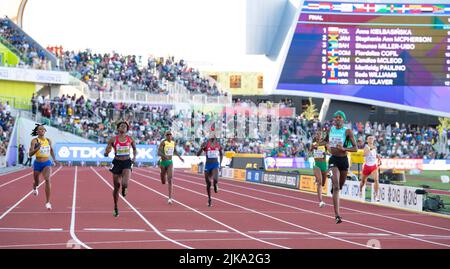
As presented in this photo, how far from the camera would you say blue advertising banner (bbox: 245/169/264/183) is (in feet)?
134

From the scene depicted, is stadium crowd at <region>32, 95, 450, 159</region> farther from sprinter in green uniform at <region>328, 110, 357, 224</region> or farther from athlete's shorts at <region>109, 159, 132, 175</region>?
sprinter in green uniform at <region>328, 110, 357, 224</region>

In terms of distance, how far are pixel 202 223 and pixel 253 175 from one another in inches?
909

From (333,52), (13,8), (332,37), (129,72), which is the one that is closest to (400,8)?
(332,37)

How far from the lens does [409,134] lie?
65.6 metres

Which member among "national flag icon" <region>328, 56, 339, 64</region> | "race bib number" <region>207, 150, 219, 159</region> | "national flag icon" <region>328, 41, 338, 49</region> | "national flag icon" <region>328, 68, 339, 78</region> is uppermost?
"national flag icon" <region>328, 41, 338, 49</region>

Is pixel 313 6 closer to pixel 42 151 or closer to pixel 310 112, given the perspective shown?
pixel 310 112

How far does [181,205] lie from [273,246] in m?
10.4

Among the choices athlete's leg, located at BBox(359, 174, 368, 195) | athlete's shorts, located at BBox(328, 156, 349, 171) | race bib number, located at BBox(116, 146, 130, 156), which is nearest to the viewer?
athlete's shorts, located at BBox(328, 156, 349, 171)

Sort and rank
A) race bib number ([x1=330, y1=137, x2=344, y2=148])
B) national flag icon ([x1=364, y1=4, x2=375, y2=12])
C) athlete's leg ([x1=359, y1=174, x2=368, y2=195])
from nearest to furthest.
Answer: race bib number ([x1=330, y1=137, x2=344, y2=148]) < athlete's leg ([x1=359, y1=174, x2=368, y2=195]) < national flag icon ([x1=364, y1=4, x2=375, y2=12])

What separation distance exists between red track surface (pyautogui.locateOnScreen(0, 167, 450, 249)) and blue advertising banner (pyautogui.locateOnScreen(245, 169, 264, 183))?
32.9ft

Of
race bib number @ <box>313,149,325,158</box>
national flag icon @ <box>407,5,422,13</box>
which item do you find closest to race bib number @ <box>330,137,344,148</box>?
race bib number @ <box>313,149,325,158</box>

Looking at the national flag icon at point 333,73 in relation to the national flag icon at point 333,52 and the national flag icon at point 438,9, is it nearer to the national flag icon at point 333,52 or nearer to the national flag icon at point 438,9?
the national flag icon at point 333,52
